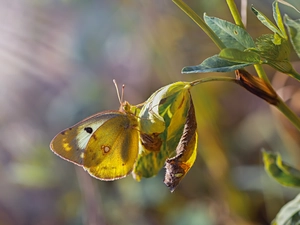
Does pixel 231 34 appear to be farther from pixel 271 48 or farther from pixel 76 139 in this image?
pixel 76 139

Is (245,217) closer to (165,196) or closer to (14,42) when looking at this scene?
(165,196)

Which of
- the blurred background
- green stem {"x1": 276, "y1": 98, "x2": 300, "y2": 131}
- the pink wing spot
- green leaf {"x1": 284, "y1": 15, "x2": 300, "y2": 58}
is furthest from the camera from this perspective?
the blurred background

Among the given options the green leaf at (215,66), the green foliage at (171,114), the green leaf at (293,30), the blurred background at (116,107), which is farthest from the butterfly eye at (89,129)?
the blurred background at (116,107)

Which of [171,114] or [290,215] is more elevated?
[171,114]

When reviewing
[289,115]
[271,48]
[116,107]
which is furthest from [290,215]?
[116,107]

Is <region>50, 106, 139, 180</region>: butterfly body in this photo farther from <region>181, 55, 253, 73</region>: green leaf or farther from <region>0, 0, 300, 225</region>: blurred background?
<region>0, 0, 300, 225</region>: blurred background

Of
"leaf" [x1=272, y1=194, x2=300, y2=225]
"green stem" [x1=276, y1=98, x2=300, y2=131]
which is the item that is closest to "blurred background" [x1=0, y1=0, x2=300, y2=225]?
"leaf" [x1=272, y1=194, x2=300, y2=225]

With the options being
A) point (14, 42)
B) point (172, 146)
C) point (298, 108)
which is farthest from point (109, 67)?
point (172, 146)
